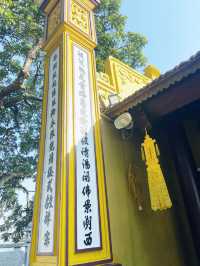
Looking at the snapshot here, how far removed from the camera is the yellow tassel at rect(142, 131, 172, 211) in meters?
2.89

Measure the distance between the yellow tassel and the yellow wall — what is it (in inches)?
18.5

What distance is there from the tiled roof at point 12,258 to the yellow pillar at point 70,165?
21.4 ft

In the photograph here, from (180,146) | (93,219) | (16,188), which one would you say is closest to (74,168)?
(93,219)

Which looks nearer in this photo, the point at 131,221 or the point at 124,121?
the point at 131,221

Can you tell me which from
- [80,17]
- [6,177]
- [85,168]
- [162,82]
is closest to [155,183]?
[85,168]

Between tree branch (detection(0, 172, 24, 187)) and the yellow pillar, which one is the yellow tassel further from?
tree branch (detection(0, 172, 24, 187))

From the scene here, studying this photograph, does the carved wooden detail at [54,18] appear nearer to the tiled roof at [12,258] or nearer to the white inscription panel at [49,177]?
the white inscription panel at [49,177]

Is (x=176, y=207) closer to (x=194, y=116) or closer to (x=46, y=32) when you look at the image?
(x=194, y=116)

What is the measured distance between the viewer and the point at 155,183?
2.99 metres

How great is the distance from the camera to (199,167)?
3.80m

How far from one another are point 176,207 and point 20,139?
6095 mm

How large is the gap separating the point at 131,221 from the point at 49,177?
141 cm

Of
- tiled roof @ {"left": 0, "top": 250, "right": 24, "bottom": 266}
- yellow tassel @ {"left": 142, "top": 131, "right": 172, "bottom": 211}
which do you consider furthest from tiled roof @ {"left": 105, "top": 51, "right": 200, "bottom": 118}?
tiled roof @ {"left": 0, "top": 250, "right": 24, "bottom": 266}

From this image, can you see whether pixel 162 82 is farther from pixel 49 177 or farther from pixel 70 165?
pixel 49 177
